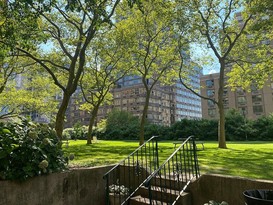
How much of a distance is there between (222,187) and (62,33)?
15.9 m

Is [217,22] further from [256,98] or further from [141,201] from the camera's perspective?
[256,98]

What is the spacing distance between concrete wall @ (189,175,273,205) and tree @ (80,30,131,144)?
15.7m

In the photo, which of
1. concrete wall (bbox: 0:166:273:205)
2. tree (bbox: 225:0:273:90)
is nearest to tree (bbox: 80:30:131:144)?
tree (bbox: 225:0:273:90)

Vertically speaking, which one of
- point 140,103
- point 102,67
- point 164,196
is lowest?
point 164,196

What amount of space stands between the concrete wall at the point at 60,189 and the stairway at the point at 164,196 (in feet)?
3.83

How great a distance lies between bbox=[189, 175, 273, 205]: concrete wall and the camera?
4750 millimetres

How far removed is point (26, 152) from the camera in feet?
16.4

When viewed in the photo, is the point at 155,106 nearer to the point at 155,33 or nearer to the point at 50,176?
the point at 155,33

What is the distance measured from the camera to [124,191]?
630 cm

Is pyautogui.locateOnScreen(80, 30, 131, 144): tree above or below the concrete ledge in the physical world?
above

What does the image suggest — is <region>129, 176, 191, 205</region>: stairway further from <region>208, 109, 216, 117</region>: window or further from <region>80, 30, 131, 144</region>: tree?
<region>208, 109, 216, 117</region>: window

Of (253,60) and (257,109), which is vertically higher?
(253,60)

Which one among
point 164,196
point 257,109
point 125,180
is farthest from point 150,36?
point 257,109

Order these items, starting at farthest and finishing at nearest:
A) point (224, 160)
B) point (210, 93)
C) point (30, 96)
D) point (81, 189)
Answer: point (210, 93) < point (30, 96) < point (224, 160) < point (81, 189)
